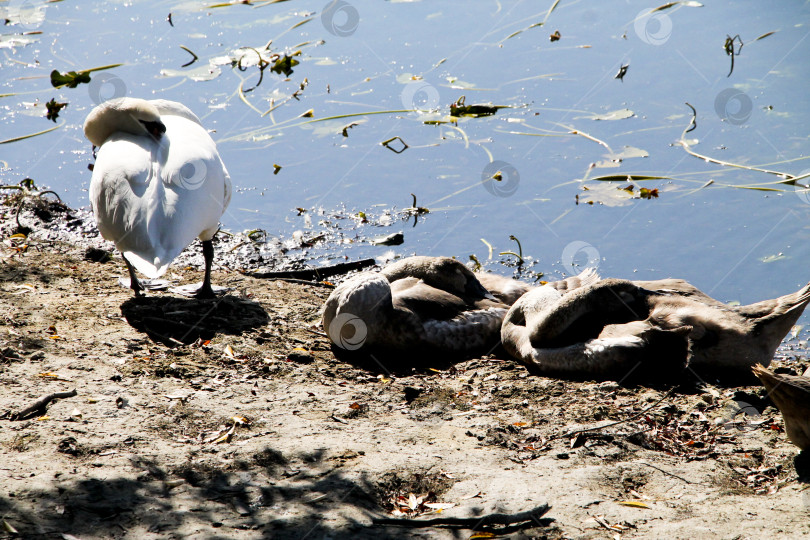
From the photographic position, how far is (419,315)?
18.0 ft

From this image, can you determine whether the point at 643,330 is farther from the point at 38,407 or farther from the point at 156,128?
the point at 156,128

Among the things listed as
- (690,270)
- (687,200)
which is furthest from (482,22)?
(690,270)

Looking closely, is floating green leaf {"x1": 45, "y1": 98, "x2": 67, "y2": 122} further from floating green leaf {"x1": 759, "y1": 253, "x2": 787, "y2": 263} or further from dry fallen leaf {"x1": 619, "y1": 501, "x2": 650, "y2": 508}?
dry fallen leaf {"x1": 619, "y1": 501, "x2": 650, "y2": 508}

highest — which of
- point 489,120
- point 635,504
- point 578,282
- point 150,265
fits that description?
point 489,120

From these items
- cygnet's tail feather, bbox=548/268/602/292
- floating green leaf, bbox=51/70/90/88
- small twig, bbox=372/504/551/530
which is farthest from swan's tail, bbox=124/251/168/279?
floating green leaf, bbox=51/70/90/88

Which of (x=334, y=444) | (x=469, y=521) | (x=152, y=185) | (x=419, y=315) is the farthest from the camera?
(x=419, y=315)

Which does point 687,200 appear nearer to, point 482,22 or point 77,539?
point 482,22

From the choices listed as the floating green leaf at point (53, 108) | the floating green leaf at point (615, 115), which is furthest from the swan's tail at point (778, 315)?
the floating green leaf at point (53, 108)

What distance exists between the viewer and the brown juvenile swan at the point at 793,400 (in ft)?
10.7

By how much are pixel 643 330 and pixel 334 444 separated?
2168mm

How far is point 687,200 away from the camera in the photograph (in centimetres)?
754

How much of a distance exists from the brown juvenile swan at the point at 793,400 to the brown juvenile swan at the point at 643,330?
114cm

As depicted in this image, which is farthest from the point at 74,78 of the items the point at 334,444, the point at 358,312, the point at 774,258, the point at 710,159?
the point at 774,258

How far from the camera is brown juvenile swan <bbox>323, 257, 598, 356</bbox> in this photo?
539cm
